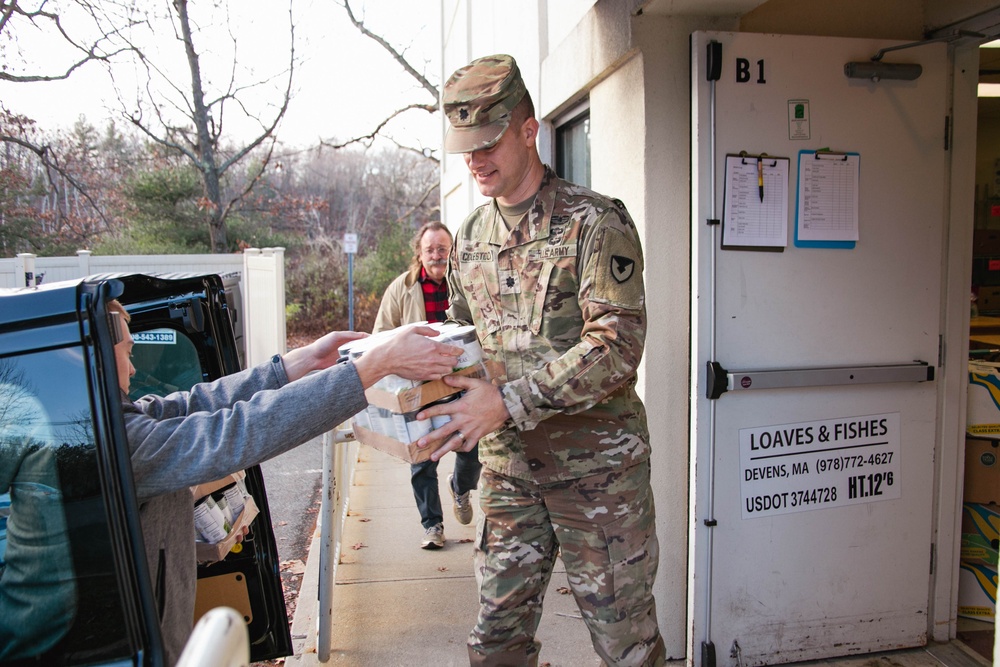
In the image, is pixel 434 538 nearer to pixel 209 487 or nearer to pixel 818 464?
pixel 818 464

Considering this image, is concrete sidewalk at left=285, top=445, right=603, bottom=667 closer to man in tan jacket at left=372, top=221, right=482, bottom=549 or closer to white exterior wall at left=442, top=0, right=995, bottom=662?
man in tan jacket at left=372, top=221, right=482, bottom=549

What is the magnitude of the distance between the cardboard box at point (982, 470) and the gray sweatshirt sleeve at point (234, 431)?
312 centimetres

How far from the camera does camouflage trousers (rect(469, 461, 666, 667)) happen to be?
2488 mm

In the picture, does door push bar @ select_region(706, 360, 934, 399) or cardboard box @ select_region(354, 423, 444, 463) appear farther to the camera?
door push bar @ select_region(706, 360, 934, 399)

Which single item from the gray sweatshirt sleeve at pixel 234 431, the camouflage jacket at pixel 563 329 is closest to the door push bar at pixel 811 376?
the camouflage jacket at pixel 563 329

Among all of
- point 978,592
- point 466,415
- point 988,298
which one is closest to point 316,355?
point 466,415

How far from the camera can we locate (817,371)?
326cm

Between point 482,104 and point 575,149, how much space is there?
241cm

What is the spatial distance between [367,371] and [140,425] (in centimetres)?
54

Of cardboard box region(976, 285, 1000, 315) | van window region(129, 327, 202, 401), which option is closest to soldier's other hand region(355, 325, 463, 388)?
van window region(129, 327, 202, 401)

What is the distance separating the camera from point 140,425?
1775 millimetres

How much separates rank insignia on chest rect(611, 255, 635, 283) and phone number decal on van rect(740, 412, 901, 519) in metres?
1.21

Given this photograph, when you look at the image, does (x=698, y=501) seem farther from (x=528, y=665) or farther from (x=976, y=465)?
(x=976, y=465)

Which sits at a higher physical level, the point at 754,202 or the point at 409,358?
the point at 754,202
